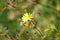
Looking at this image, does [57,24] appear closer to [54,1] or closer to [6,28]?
[54,1]

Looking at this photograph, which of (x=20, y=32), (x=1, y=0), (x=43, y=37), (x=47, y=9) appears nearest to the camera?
(x=43, y=37)

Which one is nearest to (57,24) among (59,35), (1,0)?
(59,35)

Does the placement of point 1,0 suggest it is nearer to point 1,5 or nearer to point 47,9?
point 1,5

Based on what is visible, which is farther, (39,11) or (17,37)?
(39,11)

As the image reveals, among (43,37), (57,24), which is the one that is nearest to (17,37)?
(43,37)

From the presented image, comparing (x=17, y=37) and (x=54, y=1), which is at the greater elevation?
(x=54, y=1)

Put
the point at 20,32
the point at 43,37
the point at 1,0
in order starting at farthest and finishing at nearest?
the point at 1,0 → the point at 20,32 → the point at 43,37
